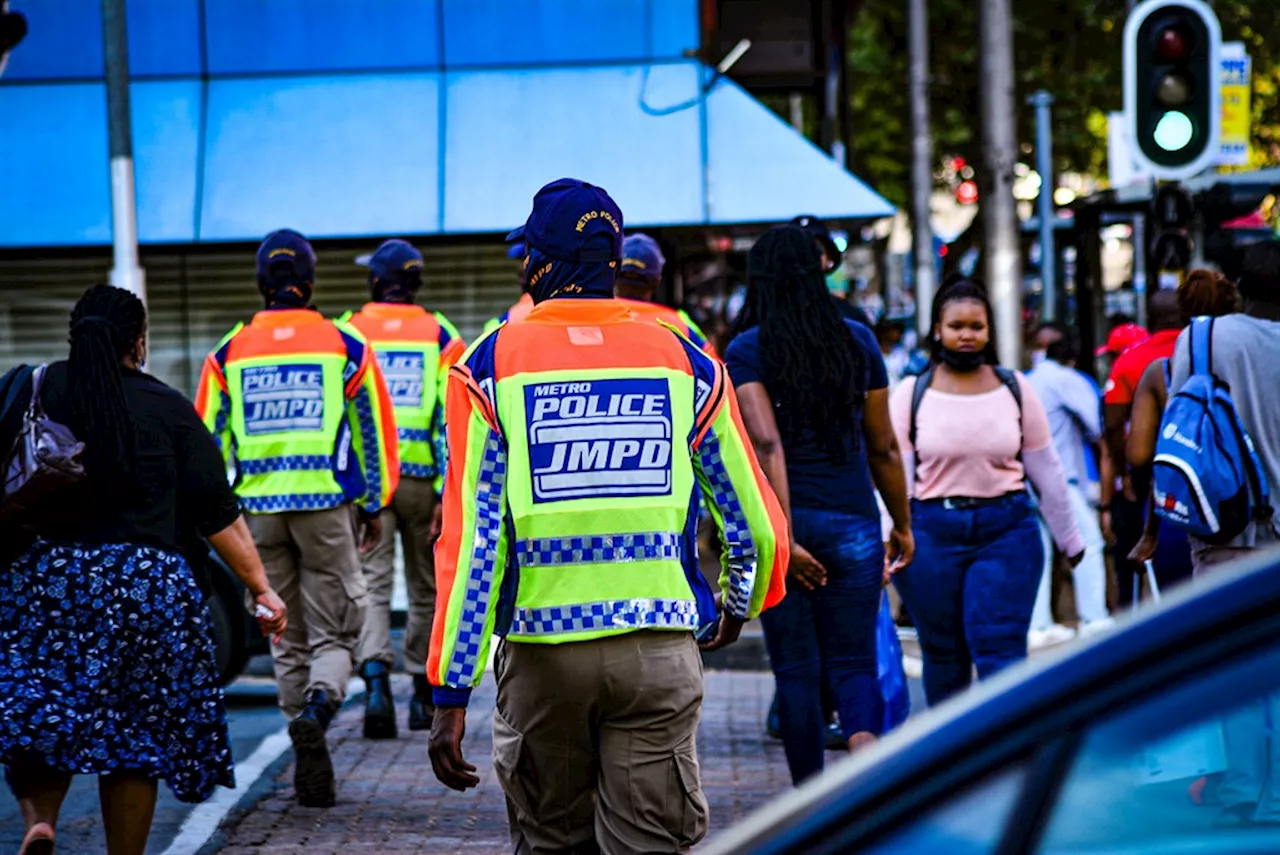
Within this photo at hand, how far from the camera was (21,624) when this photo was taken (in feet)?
18.5

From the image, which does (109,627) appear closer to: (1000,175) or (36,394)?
(36,394)

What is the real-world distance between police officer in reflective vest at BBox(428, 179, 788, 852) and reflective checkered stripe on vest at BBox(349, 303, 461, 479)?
503 centimetres

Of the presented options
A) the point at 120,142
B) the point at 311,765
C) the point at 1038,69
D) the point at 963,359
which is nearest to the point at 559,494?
the point at 963,359

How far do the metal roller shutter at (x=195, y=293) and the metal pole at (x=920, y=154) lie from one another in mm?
11586

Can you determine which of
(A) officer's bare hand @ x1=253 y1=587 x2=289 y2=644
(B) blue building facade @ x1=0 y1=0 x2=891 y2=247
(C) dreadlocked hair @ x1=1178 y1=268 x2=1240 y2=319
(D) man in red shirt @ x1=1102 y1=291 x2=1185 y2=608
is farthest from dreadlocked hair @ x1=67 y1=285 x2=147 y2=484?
(B) blue building facade @ x1=0 y1=0 x2=891 y2=247

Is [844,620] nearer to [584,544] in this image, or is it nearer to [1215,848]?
[584,544]

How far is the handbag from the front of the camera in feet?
18.0

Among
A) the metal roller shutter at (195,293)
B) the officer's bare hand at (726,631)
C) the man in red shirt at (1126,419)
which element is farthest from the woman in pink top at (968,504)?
the metal roller shutter at (195,293)

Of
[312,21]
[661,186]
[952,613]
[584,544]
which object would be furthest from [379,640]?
[312,21]

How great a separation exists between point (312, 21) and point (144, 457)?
37.9 ft

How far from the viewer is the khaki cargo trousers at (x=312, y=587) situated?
26.3 feet

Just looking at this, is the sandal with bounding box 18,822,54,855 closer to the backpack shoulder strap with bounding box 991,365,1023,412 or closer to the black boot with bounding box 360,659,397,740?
the black boot with bounding box 360,659,397,740

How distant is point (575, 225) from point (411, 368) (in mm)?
5016

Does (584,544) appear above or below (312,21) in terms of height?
below
